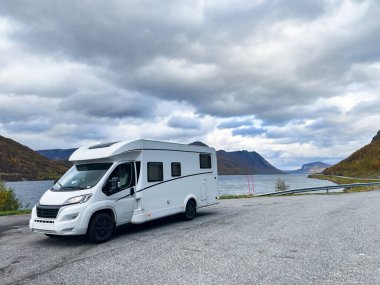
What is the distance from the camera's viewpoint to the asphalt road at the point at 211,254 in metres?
5.90

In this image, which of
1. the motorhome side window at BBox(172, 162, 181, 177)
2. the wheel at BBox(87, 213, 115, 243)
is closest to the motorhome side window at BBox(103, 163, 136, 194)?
the wheel at BBox(87, 213, 115, 243)

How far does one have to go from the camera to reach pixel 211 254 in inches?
289

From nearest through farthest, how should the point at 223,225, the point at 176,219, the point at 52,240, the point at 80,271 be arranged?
the point at 80,271 → the point at 52,240 → the point at 223,225 → the point at 176,219

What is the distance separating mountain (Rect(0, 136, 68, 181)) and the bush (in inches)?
5465

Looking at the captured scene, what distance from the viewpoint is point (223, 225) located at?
11016 mm

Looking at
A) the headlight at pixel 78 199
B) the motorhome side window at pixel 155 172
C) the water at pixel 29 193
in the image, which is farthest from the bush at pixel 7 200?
the headlight at pixel 78 199

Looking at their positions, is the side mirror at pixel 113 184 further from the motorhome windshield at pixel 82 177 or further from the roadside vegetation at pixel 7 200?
the roadside vegetation at pixel 7 200

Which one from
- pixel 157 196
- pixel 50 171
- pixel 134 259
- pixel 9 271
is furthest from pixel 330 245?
pixel 50 171

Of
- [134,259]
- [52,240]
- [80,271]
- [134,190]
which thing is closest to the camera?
[80,271]

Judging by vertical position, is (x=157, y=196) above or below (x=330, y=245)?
above

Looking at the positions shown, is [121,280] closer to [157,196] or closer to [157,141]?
[157,196]

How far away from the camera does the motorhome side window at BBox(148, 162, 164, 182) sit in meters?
11.0

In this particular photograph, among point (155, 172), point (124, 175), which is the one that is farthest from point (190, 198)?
point (124, 175)

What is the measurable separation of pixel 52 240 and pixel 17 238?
1326 mm
